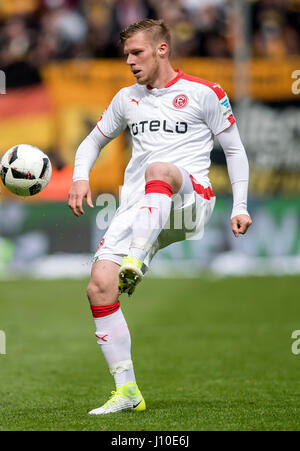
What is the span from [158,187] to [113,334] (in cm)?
106

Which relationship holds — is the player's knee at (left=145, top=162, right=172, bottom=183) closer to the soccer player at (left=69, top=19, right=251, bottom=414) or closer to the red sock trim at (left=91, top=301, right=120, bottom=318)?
the soccer player at (left=69, top=19, right=251, bottom=414)

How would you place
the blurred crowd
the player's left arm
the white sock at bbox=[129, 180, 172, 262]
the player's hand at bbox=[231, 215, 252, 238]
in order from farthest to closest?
1. the blurred crowd
2. the player's left arm
3. the player's hand at bbox=[231, 215, 252, 238]
4. the white sock at bbox=[129, 180, 172, 262]

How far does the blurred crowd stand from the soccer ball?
10451 mm

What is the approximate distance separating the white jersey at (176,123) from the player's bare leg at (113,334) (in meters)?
0.60

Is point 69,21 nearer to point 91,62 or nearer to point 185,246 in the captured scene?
point 91,62

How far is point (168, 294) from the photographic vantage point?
1312 centimetres

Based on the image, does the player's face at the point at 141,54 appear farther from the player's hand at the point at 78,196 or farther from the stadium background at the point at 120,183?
the stadium background at the point at 120,183

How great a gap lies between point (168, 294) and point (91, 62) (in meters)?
5.12

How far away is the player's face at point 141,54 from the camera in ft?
18.6

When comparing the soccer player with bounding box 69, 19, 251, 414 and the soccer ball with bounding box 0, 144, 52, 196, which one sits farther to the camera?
the soccer ball with bounding box 0, 144, 52, 196

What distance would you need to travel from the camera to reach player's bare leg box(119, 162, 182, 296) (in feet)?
16.8

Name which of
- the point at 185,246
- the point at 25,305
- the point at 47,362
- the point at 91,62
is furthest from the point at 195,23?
the point at 47,362

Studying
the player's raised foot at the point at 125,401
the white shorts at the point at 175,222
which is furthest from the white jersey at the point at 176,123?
the player's raised foot at the point at 125,401

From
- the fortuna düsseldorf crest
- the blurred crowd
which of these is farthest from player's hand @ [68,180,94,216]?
the blurred crowd
